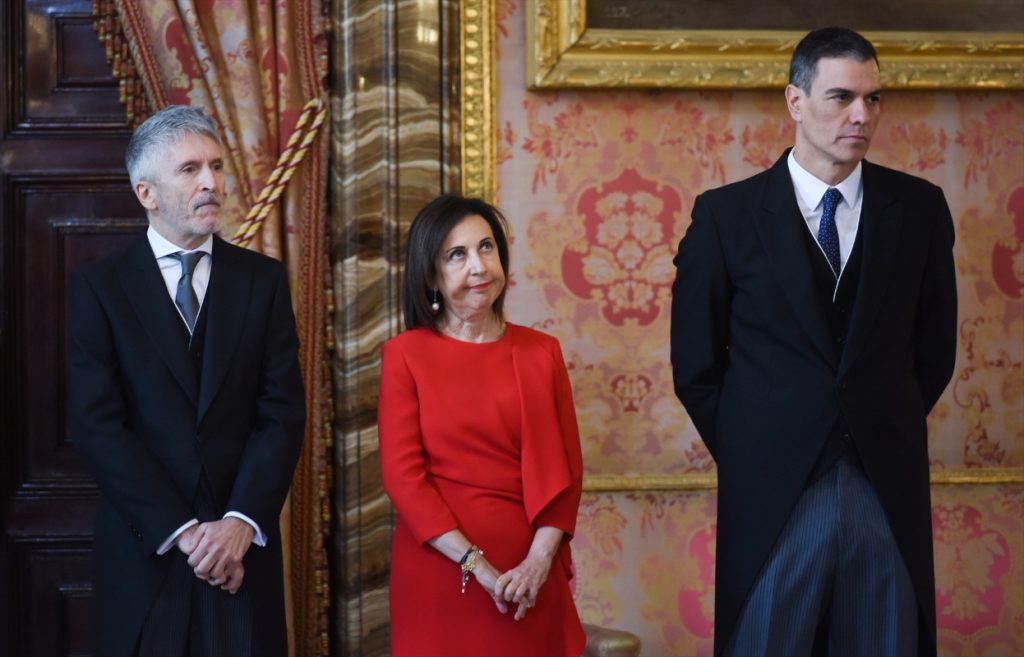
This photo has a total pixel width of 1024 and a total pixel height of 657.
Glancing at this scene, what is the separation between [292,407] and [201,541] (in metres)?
0.39

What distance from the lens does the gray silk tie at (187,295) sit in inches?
111

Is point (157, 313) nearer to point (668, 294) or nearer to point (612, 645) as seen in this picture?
point (612, 645)

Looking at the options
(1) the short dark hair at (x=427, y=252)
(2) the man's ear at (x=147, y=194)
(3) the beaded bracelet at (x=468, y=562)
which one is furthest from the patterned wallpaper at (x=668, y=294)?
(2) the man's ear at (x=147, y=194)

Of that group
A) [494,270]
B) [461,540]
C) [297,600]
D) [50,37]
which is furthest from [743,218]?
[50,37]

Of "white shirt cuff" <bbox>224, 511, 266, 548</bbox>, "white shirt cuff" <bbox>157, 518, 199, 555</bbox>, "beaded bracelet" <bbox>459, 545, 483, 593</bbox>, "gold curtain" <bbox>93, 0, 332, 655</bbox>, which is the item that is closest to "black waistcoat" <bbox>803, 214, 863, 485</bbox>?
"beaded bracelet" <bbox>459, 545, 483, 593</bbox>

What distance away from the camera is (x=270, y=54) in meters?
3.85

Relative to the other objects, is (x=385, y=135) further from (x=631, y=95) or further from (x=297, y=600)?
(x=297, y=600)

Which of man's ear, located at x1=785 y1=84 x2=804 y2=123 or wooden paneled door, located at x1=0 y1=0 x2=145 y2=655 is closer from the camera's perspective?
man's ear, located at x1=785 y1=84 x2=804 y2=123

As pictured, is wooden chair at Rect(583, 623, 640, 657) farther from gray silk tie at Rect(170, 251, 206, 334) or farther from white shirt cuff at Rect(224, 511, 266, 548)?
gray silk tie at Rect(170, 251, 206, 334)

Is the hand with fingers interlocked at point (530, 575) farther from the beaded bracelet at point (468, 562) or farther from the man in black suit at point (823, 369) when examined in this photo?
the man in black suit at point (823, 369)

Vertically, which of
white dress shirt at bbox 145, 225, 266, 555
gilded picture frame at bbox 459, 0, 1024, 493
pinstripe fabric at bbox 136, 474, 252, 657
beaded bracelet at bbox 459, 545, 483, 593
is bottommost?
pinstripe fabric at bbox 136, 474, 252, 657

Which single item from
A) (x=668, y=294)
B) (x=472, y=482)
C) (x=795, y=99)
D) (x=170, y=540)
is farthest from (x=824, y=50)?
(x=170, y=540)

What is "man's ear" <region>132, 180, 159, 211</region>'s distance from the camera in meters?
2.86

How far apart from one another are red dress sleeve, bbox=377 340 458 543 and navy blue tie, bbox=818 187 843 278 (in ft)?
3.29
